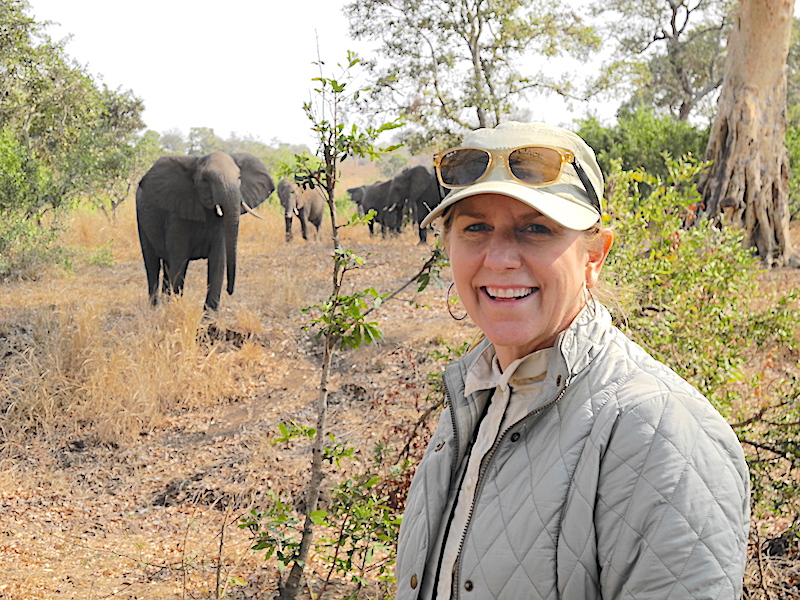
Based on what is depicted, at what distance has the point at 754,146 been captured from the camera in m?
10.8

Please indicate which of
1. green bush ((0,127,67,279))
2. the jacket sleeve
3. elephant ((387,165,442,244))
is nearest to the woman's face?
the jacket sleeve

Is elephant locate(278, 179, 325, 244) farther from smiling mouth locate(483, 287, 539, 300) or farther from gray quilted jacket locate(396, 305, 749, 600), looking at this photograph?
gray quilted jacket locate(396, 305, 749, 600)

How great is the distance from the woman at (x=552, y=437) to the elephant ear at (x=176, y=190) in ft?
28.6

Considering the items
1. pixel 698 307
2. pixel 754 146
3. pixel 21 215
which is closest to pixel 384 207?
pixel 21 215

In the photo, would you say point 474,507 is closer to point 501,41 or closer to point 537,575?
point 537,575

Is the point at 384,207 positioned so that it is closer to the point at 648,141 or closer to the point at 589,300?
the point at 648,141

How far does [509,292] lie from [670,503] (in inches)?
21.2

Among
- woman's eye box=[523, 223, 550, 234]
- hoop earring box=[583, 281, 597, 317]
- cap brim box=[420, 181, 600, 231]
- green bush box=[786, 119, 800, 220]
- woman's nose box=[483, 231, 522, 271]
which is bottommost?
hoop earring box=[583, 281, 597, 317]

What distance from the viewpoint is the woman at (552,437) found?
1146 mm

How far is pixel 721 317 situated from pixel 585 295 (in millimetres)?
2649

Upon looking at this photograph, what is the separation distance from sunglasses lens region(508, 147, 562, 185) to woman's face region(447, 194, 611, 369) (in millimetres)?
56

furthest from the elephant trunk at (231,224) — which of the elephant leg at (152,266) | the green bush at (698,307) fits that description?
the green bush at (698,307)

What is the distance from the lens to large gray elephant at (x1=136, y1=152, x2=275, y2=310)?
383 inches

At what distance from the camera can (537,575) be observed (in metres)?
1.26
